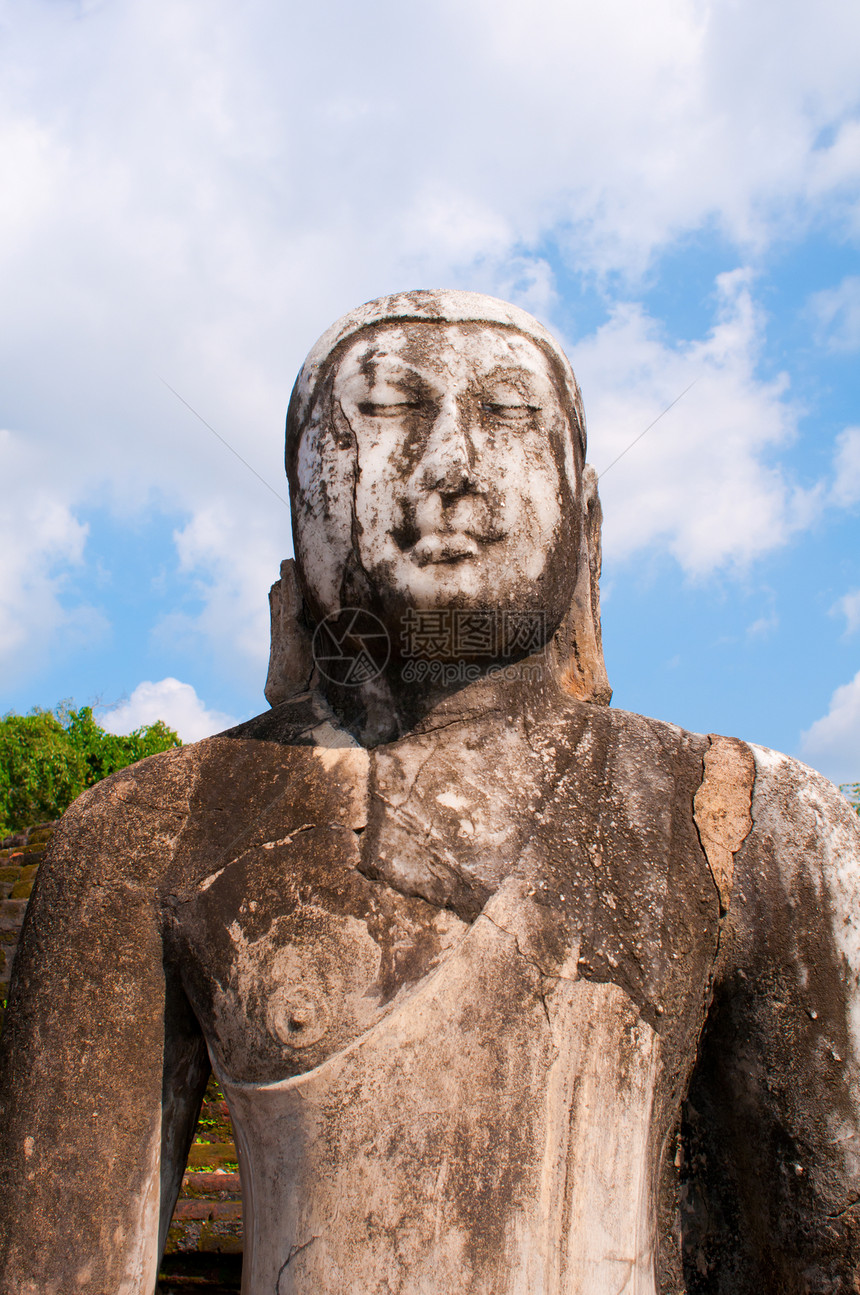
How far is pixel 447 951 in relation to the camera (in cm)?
212

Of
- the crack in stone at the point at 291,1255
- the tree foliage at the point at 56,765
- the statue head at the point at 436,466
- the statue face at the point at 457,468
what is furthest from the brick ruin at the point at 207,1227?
the tree foliage at the point at 56,765

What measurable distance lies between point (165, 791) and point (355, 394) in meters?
1.09

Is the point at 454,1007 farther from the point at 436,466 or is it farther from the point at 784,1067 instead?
the point at 436,466

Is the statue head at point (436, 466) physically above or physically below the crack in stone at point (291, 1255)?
above

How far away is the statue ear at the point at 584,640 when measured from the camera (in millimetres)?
2828

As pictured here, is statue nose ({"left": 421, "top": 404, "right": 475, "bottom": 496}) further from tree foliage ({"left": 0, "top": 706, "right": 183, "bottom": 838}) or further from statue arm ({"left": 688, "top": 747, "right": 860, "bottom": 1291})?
tree foliage ({"left": 0, "top": 706, "right": 183, "bottom": 838})

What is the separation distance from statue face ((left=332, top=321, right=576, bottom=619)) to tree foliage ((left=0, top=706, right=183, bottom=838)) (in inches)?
742

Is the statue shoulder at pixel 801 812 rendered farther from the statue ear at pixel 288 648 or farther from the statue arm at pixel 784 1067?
the statue ear at pixel 288 648

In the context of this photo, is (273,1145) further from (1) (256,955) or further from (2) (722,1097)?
(2) (722,1097)

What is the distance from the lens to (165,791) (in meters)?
2.49

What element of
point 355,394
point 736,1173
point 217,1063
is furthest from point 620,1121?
point 355,394

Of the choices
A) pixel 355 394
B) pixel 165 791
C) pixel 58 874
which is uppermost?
pixel 355 394

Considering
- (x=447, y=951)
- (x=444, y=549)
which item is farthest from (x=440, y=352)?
(x=447, y=951)

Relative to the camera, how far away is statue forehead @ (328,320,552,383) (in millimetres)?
2500
